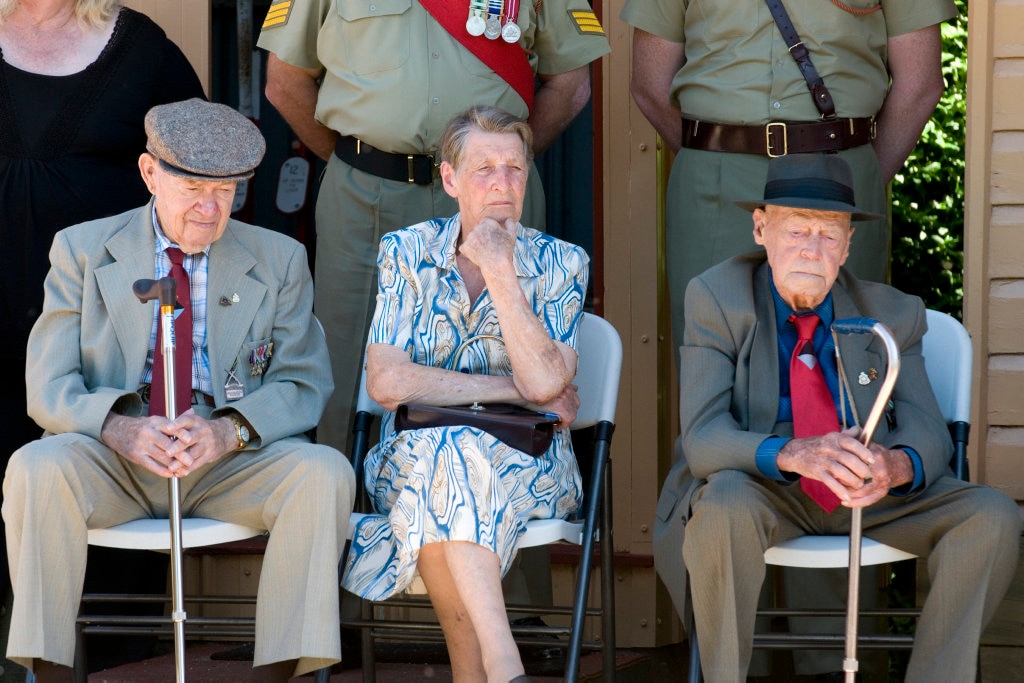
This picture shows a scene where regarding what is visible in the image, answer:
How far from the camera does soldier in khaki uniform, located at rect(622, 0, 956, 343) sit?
4281mm

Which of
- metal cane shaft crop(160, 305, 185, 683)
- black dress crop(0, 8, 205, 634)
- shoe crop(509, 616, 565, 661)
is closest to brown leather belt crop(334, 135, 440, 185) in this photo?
black dress crop(0, 8, 205, 634)

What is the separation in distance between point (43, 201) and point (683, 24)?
6.26ft

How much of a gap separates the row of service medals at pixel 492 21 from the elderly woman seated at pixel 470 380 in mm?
456

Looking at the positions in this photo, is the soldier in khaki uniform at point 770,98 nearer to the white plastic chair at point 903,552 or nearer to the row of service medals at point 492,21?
the row of service medals at point 492,21

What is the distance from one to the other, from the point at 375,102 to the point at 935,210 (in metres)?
2.89

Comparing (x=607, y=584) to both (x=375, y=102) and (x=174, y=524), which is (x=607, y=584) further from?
(x=375, y=102)

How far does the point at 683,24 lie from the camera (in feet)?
14.8

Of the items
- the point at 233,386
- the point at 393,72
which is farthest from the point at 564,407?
the point at 393,72

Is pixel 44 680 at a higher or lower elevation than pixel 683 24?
lower

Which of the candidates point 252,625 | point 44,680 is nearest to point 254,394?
point 252,625

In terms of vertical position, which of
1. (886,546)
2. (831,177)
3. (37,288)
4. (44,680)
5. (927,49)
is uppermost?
(927,49)

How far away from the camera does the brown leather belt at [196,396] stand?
12.6 ft

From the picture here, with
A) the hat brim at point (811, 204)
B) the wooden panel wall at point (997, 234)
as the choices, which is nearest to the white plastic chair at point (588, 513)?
the hat brim at point (811, 204)

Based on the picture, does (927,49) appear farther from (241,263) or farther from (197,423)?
(197,423)
